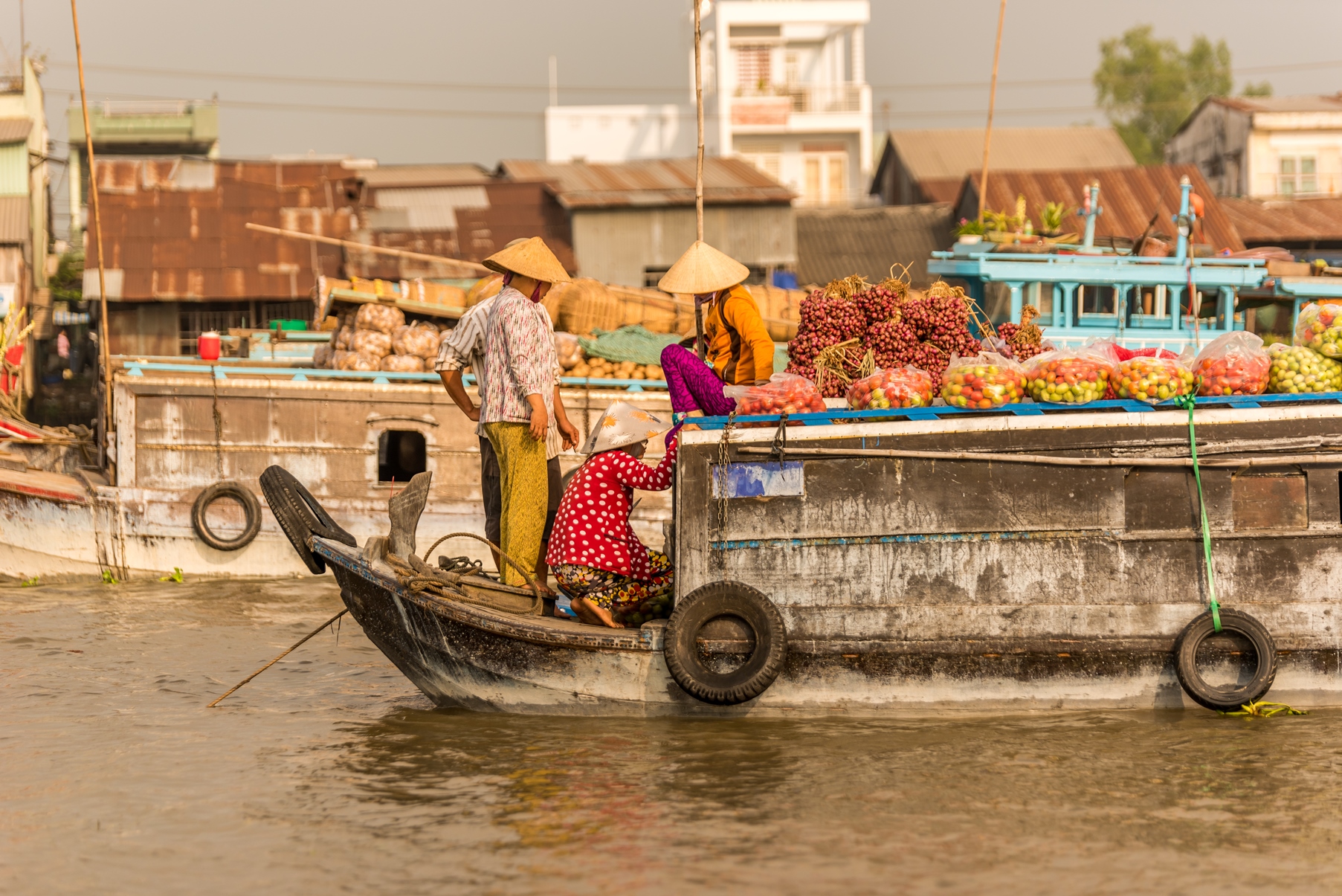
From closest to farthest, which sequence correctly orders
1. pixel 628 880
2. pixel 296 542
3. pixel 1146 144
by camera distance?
pixel 628 880 < pixel 296 542 < pixel 1146 144

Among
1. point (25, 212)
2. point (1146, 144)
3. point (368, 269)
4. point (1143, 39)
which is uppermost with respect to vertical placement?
point (1143, 39)

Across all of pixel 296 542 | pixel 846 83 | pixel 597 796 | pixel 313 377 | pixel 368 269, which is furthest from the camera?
pixel 846 83

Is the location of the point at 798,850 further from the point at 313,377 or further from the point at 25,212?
the point at 25,212

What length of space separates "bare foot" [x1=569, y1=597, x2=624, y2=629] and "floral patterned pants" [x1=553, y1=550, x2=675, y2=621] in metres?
0.02

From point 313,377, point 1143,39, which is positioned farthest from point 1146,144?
point 313,377

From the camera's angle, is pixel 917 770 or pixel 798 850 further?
pixel 917 770

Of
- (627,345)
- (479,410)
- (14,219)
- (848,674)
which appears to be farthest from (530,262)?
(14,219)

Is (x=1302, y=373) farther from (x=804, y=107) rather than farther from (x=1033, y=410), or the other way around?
(x=804, y=107)

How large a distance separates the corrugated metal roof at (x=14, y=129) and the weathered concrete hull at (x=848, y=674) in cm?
2224

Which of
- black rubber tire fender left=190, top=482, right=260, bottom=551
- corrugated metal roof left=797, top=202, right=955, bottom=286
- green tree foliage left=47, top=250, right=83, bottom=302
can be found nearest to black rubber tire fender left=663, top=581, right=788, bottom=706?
black rubber tire fender left=190, top=482, right=260, bottom=551

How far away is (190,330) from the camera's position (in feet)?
65.8

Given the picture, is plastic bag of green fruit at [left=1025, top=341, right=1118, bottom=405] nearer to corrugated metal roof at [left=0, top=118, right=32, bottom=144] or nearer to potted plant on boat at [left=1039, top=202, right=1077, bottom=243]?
potted plant on boat at [left=1039, top=202, right=1077, bottom=243]

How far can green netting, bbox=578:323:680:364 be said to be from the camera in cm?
1033

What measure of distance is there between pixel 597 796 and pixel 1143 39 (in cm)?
4751
